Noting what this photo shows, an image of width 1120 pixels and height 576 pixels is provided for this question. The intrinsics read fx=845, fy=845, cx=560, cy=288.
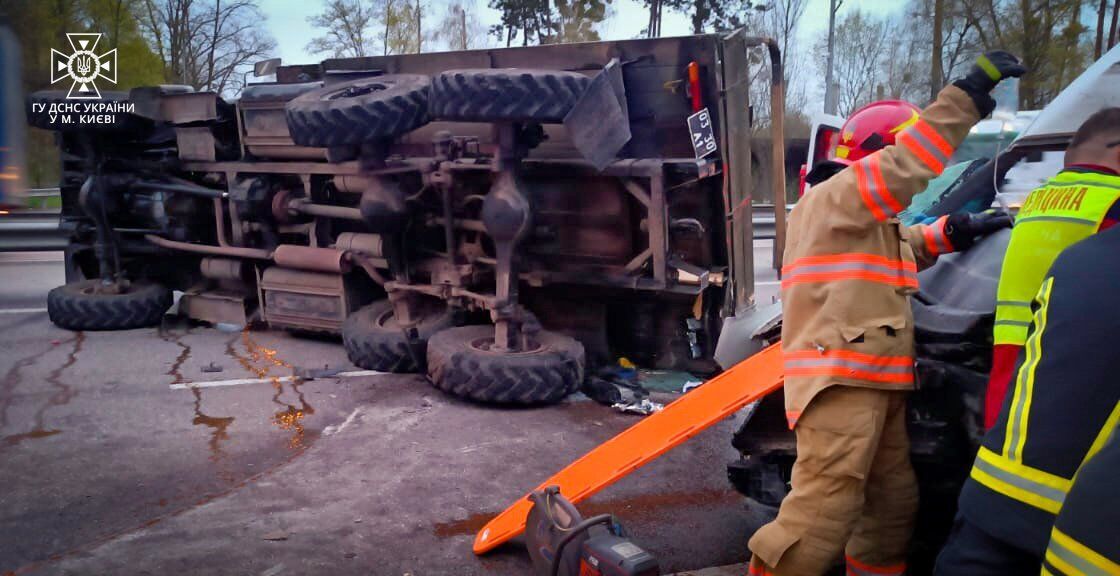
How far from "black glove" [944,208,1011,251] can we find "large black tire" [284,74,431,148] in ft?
10.5

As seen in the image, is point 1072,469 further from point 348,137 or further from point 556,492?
point 348,137

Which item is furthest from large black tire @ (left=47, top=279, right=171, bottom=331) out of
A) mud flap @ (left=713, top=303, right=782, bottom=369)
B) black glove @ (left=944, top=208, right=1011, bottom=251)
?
black glove @ (left=944, top=208, right=1011, bottom=251)

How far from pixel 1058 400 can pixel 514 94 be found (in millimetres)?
3505

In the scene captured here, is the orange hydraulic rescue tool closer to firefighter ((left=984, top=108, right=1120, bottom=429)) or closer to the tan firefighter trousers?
the tan firefighter trousers

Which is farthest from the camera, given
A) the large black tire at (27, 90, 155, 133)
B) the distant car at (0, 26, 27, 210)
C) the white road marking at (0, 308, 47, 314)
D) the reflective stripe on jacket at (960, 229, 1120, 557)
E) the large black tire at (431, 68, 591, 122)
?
the white road marking at (0, 308, 47, 314)

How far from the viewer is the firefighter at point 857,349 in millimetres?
2340

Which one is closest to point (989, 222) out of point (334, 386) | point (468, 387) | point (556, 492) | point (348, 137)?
Answer: point (556, 492)

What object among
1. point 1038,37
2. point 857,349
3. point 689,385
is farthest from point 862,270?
point 1038,37

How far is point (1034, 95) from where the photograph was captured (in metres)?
20.0

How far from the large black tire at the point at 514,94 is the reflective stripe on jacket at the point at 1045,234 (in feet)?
9.11

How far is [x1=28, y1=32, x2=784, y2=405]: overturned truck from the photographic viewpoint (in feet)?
16.5

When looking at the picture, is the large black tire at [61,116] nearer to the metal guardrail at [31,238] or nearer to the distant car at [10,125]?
the distant car at [10,125]

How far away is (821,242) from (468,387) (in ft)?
9.39

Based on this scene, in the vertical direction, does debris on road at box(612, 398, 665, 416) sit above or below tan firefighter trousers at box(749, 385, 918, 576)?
below
